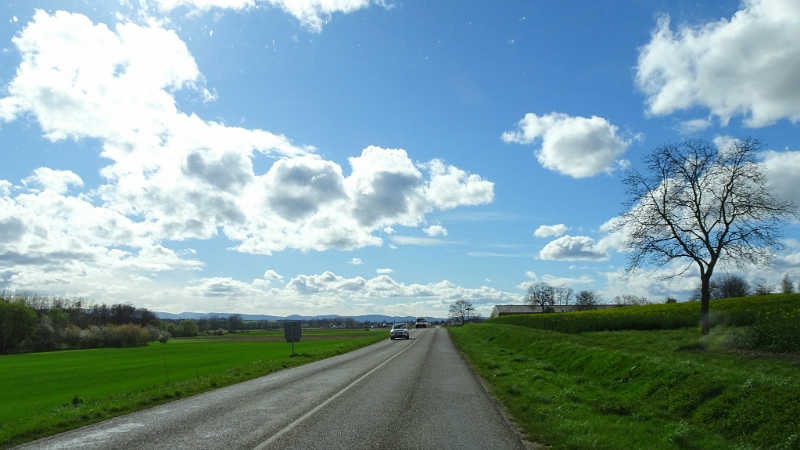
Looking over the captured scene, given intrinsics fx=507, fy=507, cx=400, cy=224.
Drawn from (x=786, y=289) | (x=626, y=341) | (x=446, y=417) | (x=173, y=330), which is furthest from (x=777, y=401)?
(x=173, y=330)

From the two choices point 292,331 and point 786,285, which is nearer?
point 292,331

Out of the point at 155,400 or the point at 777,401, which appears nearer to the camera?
the point at 777,401

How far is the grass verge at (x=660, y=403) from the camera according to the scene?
28.8 feet

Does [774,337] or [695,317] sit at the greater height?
[695,317]

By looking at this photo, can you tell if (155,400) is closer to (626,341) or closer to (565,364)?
(565,364)

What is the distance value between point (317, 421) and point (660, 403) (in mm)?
8259

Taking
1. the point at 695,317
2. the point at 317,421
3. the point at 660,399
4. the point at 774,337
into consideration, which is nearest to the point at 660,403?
the point at 660,399

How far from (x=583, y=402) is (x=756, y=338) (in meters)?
11.5

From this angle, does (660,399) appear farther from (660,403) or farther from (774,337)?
(774,337)

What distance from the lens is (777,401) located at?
9.40 metres

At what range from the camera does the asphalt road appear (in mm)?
8758

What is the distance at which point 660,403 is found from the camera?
12.3 m

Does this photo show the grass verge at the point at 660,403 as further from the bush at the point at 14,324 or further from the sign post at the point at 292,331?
the bush at the point at 14,324

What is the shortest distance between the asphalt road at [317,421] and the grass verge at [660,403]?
969 millimetres
